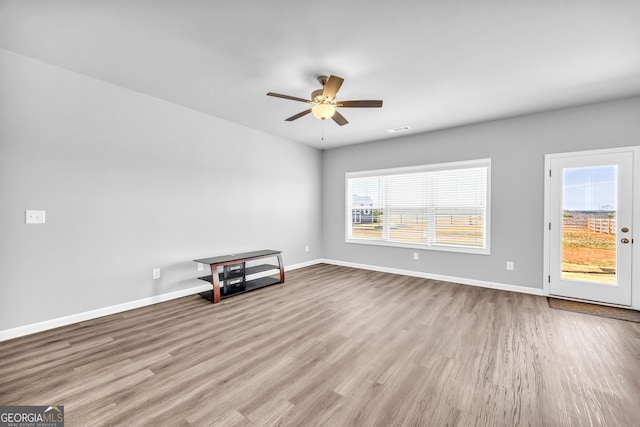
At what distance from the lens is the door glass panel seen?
3512 mm

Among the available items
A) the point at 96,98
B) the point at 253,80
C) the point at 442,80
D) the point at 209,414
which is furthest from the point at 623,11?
the point at 96,98

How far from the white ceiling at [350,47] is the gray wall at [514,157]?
308mm

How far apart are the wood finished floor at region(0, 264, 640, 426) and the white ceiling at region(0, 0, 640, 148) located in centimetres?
272

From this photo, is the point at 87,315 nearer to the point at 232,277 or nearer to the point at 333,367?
the point at 232,277

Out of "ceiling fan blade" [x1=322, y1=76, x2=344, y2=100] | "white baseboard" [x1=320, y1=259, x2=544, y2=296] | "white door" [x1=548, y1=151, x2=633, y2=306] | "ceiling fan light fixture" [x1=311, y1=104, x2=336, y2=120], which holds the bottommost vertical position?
"white baseboard" [x1=320, y1=259, x2=544, y2=296]

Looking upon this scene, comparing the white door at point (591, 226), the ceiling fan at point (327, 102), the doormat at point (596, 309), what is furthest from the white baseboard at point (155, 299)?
the ceiling fan at point (327, 102)

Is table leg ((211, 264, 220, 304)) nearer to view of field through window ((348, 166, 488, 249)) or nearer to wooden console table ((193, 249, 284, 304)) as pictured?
wooden console table ((193, 249, 284, 304))

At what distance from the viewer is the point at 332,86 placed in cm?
262

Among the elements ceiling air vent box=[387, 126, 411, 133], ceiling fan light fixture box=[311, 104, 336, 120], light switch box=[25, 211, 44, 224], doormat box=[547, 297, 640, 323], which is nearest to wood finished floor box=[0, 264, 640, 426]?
doormat box=[547, 297, 640, 323]

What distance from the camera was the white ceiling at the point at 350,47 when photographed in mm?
1981

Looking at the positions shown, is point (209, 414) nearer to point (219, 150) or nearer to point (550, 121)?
point (219, 150)

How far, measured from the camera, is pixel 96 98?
3061mm

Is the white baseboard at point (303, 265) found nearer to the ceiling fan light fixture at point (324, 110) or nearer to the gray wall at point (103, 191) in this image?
the gray wall at point (103, 191)

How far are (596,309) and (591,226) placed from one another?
108 centimetres
